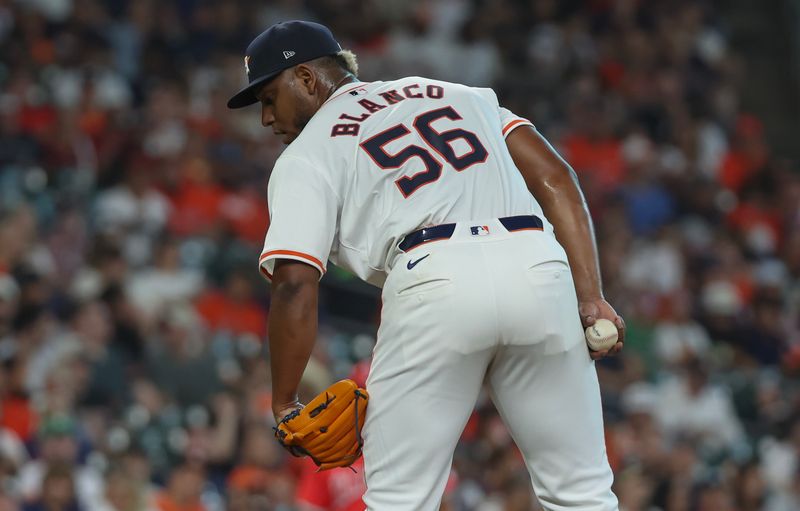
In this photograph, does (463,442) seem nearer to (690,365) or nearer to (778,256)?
(690,365)

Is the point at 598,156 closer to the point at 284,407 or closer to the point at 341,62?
the point at 341,62

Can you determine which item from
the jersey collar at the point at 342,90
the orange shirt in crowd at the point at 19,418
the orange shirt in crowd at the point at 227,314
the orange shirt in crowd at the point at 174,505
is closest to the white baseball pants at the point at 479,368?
the jersey collar at the point at 342,90

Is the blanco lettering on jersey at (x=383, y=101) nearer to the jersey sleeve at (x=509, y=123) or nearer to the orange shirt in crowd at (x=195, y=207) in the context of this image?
the jersey sleeve at (x=509, y=123)

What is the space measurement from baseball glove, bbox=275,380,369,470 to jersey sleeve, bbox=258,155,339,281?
0.34 meters

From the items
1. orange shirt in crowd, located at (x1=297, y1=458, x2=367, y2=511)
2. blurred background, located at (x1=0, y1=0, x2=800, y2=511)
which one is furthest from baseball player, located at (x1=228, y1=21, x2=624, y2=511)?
blurred background, located at (x1=0, y1=0, x2=800, y2=511)

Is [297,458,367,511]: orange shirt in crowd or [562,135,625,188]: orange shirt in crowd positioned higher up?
[297,458,367,511]: orange shirt in crowd

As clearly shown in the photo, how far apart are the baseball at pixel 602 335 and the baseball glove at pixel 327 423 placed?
0.64 meters

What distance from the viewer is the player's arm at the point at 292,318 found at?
3.50 m

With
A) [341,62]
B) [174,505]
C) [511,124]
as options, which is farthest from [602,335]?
[174,505]

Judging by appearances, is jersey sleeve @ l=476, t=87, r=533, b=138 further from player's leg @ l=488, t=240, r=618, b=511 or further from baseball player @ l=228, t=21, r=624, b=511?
player's leg @ l=488, t=240, r=618, b=511

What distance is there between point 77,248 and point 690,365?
455cm

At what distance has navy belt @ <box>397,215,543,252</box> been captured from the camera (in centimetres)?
352

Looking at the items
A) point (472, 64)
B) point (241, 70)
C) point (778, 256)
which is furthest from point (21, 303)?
point (778, 256)

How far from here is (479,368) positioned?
11.5ft
